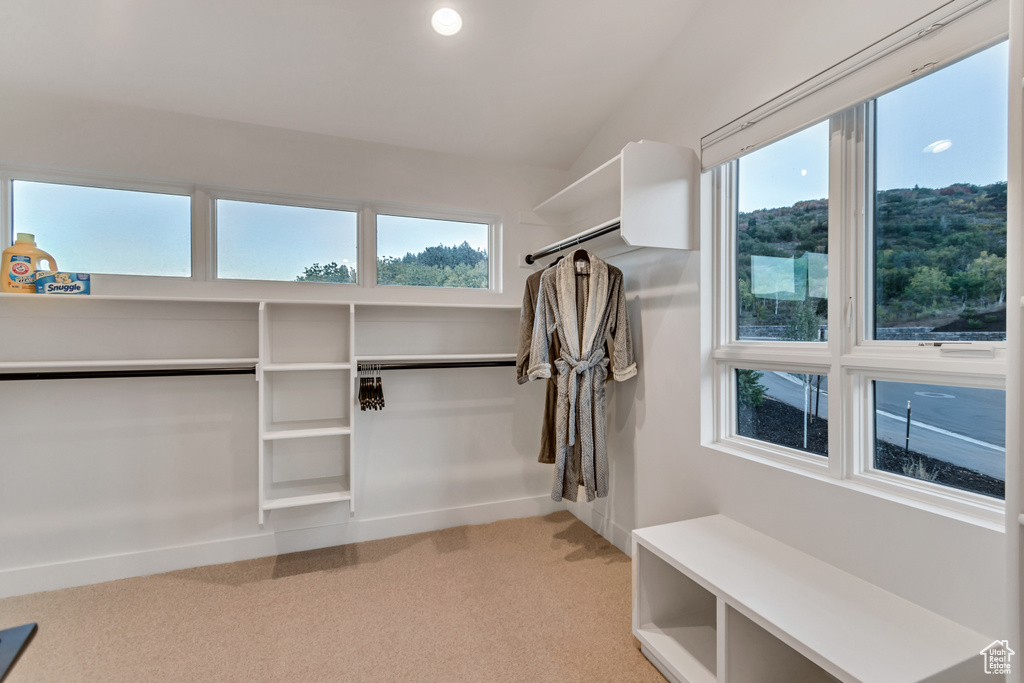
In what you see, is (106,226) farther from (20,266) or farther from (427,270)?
(427,270)

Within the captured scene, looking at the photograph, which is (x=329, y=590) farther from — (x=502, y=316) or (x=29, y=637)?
(x=502, y=316)

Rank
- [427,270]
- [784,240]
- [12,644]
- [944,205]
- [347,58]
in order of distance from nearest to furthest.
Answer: [12,644] → [944,205] → [784,240] → [347,58] → [427,270]

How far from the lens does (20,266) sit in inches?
84.3

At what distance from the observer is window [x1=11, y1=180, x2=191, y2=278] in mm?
2365

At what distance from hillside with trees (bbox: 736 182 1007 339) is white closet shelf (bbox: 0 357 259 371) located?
2.56m

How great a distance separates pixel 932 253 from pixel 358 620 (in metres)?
2.51

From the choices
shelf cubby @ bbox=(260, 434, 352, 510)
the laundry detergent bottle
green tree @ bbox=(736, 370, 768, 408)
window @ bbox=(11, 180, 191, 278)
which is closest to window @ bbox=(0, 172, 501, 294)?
window @ bbox=(11, 180, 191, 278)

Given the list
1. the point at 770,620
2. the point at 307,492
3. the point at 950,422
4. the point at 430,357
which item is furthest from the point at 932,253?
the point at 307,492

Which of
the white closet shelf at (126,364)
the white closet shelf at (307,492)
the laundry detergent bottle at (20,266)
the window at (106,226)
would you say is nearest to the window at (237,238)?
the window at (106,226)

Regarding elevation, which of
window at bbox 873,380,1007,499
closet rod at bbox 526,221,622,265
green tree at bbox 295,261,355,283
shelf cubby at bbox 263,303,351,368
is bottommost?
window at bbox 873,380,1007,499

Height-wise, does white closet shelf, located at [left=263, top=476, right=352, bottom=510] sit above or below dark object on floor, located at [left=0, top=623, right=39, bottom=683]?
below

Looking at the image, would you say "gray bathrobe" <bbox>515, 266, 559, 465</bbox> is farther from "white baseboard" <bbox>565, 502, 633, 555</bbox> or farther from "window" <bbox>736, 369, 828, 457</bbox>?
"window" <bbox>736, 369, 828, 457</bbox>

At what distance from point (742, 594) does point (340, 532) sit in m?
2.19

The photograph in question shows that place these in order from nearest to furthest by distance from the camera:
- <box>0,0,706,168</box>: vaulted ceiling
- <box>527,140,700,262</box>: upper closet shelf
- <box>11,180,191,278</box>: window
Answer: <box>0,0,706,168</box>: vaulted ceiling → <box>527,140,700,262</box>: upper closet shelf → <box>11,180,191,278</box>: window
